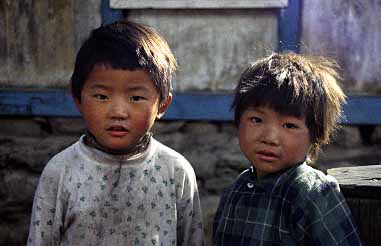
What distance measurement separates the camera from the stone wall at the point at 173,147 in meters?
4.72

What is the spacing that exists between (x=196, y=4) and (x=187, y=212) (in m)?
2.26

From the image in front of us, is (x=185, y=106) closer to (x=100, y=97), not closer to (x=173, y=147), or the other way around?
(x=173, y=147)

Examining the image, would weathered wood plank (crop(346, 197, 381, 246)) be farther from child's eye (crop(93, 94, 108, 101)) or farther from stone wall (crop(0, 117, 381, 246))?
stone wall (crop(0, 117, 381, 246))

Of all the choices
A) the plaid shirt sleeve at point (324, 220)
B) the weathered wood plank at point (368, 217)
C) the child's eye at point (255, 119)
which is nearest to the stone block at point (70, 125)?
the child's eye at point (255, 119)

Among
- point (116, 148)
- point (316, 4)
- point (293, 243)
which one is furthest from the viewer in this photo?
point (316, 4)

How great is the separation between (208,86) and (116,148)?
2291mm

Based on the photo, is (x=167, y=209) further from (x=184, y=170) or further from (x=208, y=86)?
(x=208, y=86)

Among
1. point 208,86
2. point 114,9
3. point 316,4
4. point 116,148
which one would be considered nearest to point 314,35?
point 316,4

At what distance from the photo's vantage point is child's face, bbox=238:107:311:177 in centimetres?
240

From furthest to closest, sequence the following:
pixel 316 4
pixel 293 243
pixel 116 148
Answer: pixel 316 4
pixel 116 148
pixel 293 243

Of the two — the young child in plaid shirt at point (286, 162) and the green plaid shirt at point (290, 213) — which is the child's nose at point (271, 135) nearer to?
the young child in plaid shirt at point (286, 162)

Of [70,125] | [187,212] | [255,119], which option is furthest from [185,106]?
[255,119]

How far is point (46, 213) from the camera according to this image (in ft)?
8.38

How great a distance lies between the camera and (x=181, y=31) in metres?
4.74
